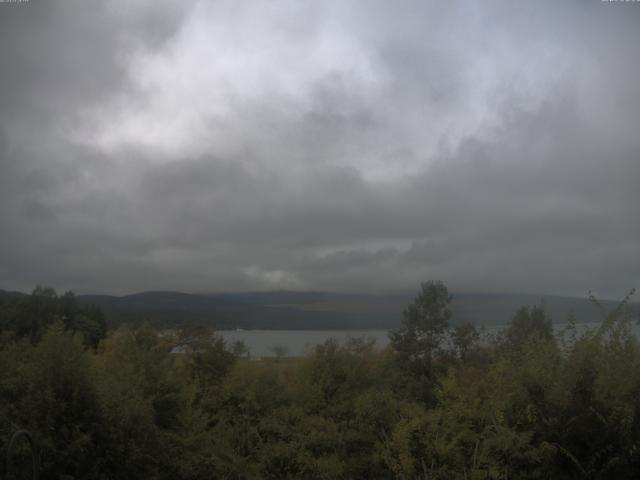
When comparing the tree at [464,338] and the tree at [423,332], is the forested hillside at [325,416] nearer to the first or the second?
the tree at [423,332]

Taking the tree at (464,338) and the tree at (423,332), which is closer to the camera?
the tree at (423,332)

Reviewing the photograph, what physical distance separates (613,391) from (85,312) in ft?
81.6

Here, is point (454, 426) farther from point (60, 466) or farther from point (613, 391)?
point (60, 466)

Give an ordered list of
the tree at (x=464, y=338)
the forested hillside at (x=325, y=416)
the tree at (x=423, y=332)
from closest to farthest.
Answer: the forested hillside at (x=325, y=416) < the tree at (x=423, y=332) < the tree at (x=464, y=338)

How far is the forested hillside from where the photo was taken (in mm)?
9258

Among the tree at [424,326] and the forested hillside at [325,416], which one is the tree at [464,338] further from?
the forested hillside at [325,416]

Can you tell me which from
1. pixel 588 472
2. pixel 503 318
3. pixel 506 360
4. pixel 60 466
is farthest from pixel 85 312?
pixel 588 472

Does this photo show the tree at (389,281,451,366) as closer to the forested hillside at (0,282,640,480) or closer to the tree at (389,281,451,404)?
the tree at (389,281,451,404)

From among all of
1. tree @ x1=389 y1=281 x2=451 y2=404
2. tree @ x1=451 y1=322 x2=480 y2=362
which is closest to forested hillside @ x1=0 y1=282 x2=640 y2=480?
tree @ x1=389 y1=281 x2=451 y2=404

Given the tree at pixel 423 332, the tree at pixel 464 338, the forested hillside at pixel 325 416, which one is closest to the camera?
the forested hillside at pixel 325 416

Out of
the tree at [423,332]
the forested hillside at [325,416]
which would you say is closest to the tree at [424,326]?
the tree at [423,332]

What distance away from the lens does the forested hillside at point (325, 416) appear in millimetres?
9258

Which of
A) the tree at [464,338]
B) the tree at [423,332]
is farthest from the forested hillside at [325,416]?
the tree at [464,338]

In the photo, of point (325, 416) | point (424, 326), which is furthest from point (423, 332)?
point (325, 416)
